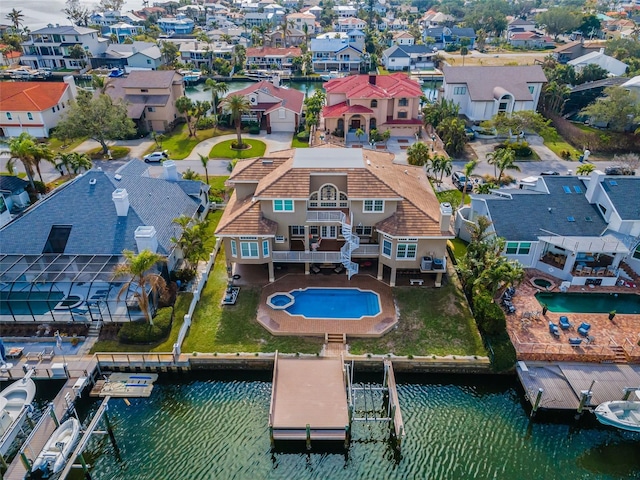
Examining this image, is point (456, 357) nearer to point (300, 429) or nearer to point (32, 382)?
point (300, 429)

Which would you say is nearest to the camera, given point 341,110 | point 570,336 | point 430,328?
point 570,336

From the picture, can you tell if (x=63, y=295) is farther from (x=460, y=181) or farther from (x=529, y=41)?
(x=529, y=41)

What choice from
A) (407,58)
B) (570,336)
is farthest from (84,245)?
(407,58)

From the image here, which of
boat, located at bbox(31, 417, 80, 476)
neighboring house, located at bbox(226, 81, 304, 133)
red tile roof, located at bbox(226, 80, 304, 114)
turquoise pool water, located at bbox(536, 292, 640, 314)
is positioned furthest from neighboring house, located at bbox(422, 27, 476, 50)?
boat, located at bbox(31, 417, 80, 476)

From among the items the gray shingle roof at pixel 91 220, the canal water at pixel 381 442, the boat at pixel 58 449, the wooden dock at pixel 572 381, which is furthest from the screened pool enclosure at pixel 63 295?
the wooden dock at pixel 572 381

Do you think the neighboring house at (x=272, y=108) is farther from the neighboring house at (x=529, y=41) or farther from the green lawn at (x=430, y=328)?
the neighboring house at (x=529, y=41)

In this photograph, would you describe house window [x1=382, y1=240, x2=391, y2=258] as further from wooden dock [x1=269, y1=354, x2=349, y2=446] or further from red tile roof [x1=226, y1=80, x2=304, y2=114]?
red tile roof [x1=226, y1=80, x2=304, y2=114]
